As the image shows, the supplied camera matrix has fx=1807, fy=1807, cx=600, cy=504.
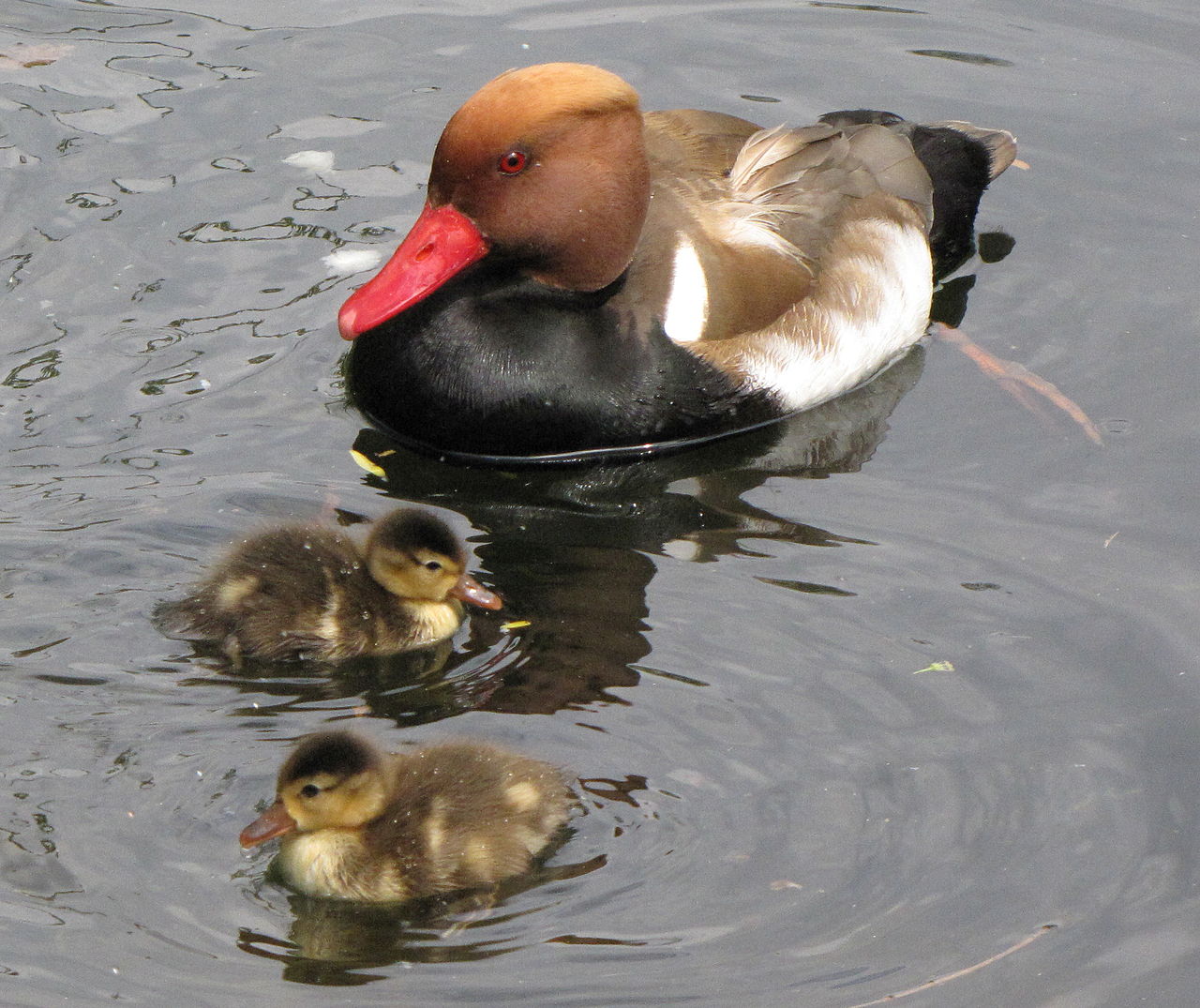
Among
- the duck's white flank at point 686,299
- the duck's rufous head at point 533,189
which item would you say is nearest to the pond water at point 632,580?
the duck's white flank at point 686,299

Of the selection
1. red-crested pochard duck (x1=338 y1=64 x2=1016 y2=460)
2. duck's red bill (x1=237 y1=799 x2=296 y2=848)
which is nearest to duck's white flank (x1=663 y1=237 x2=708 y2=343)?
red-crested pochard duck (x1=338 y1=64 x2=1016 y2=460)

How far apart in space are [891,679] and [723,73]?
4118mm

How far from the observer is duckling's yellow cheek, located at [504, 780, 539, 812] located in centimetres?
399

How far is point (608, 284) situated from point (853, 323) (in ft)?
3.07

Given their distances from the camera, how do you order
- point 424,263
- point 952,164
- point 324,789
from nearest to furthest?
point 324,789 → point 424,263 → point 952,164

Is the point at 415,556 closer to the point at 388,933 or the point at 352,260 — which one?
the point at 388,933

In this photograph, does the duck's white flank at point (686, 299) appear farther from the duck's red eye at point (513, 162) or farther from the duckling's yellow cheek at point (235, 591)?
the duckling's yellow cheek at point (235, 591)

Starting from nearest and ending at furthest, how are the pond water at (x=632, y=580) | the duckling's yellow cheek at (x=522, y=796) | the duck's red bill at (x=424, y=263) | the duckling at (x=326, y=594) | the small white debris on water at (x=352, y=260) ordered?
1. the pond water at (x=632, y=580)
2. the duckling's yellow cheek at (x=522, y=796)
3. the duckling at (x=326, y=594)
4. the duck's red bill at (x=424, y=263)
5. the small white debris on water at (x=352, y=260)

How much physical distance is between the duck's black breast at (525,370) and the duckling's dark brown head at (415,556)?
0.96 m

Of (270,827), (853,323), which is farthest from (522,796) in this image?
(853,323)

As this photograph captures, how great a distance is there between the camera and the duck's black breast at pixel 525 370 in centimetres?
559

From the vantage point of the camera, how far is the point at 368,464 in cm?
562

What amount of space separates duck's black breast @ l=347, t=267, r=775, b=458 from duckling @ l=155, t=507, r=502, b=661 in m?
0.96

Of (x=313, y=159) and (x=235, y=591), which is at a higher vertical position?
(x=313, y=159)
